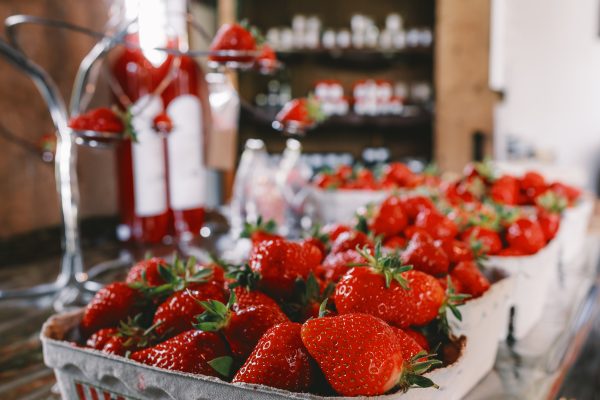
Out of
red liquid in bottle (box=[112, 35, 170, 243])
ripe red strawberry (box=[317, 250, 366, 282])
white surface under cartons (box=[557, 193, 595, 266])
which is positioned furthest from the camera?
red liquid in bottle (box=[112, 35, 170, 243])

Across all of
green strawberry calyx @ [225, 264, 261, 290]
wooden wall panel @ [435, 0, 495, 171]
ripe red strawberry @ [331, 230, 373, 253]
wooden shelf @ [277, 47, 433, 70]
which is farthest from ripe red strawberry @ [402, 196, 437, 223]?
wooden shelf @ [277, 47, 433, 70]

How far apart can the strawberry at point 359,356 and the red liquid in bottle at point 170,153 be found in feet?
4.38

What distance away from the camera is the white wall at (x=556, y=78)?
19.0ft

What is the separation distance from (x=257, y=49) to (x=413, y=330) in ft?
2.48

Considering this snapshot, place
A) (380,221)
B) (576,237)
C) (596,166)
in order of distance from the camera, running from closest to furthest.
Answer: (380,221) < (576,237) < (596,166)

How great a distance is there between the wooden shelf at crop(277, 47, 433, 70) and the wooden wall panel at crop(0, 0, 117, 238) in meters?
2.18

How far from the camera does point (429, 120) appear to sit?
377cm

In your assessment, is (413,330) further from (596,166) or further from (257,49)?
(596,166)

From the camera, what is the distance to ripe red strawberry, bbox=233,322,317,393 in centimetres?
48

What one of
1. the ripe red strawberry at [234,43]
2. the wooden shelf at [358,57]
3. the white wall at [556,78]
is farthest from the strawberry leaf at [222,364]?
the white wall at [556,78]

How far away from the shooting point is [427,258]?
738 millimetres

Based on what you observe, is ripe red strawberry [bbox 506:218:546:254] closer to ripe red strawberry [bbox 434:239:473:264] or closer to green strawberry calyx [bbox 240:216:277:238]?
ripe red strawberry [bbox 434:239:473:264]

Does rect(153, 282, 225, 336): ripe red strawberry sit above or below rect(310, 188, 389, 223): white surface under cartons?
above

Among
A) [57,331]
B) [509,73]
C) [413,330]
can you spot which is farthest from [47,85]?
[509,73]
